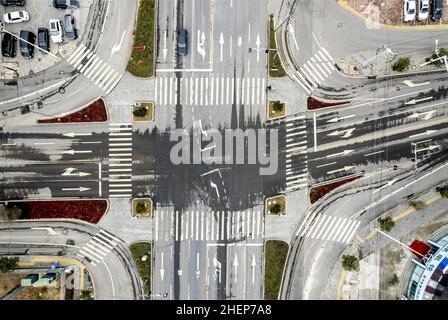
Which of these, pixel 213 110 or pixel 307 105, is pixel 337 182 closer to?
pixel 307 105

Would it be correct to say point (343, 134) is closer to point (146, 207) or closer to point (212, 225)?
point (212, 225)

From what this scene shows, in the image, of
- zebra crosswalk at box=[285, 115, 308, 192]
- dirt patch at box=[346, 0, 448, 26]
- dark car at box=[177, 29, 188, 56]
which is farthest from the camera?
dirt patch at box=[346, 0, 448, 26]

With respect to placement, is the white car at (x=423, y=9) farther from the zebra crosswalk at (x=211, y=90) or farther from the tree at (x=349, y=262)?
the tree at (x=349, y=262)

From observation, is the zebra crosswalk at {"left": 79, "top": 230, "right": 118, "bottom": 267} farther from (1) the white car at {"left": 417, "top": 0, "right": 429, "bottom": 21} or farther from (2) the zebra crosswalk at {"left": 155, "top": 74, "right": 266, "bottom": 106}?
(1) the white car at {"left": 417, "top": 0, "right": 429, "bottom": 21}

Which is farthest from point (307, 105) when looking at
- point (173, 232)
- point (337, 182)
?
point (173, 232)

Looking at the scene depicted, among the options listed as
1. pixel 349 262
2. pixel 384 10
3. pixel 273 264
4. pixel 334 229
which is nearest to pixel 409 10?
pixel 384 10

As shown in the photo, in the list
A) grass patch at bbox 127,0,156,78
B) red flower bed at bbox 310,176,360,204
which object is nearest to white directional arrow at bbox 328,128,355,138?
red flower bed at bbox 310,176,360,204
